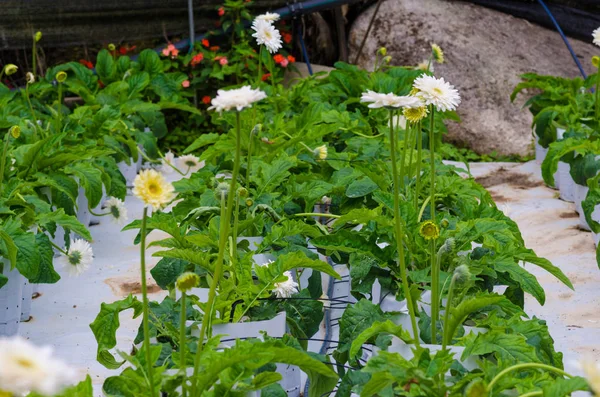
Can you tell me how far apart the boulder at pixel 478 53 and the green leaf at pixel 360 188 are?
2.99 meters

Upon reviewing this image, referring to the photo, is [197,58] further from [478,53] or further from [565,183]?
[565,183]

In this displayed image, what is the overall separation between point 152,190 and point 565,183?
10.5ft

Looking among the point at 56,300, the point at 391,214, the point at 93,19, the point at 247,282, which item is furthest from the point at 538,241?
the point at 93,19

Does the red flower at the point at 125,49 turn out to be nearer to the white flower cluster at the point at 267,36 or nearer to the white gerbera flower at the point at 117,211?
the white gerbera flower at the point at 117,211

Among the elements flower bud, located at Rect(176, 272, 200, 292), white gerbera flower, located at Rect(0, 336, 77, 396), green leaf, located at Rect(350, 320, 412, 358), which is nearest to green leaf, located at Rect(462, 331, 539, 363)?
green leaf, located at Rect(350, 320, 412, 358)

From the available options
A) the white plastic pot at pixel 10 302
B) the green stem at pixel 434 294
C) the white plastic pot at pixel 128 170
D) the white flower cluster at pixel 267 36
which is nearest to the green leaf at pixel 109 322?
the green stem at pixel 434 294

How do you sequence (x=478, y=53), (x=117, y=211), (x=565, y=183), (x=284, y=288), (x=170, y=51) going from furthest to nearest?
(x=478, y=53) → (x=170, y=51) → (x=565, y=183) → (x=117, y=211) → (x=284, y=288)

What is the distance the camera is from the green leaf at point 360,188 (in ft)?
8.20

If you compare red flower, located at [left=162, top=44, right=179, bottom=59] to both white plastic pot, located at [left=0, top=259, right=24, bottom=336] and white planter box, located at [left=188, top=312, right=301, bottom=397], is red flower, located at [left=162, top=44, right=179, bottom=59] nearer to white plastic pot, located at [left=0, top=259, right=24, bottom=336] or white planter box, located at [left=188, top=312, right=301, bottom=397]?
white plastic pot, located at [left=0, top=259, right=24, bottom=336]

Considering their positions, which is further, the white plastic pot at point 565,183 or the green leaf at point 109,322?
the white plastic pot at point 565,183

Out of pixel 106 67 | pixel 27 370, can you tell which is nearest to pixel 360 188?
pixel 27 370

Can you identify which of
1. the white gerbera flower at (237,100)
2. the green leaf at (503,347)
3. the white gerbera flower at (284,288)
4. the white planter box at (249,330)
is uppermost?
the white gerbera flower at (237,100)

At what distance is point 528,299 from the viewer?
3.13m

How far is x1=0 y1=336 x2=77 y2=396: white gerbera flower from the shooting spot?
2.88 feet
